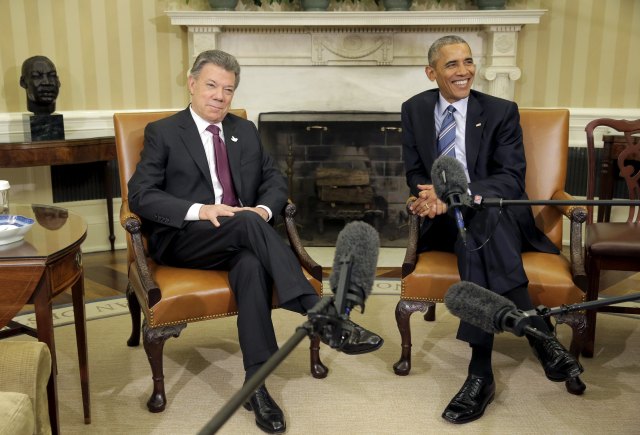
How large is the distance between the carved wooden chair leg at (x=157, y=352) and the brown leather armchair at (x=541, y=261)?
935 millimetres

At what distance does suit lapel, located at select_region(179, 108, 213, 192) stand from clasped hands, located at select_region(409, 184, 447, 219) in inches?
34.3

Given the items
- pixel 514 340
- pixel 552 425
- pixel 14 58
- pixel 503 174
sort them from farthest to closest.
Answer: pixel 14 58, pixel 514 340, pixel 503 174, pixel 552 425

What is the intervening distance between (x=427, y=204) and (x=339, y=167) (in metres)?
2.24

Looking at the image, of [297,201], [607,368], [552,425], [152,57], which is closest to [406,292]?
[552,425]

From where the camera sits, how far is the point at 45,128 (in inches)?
176

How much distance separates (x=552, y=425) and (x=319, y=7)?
130 inches

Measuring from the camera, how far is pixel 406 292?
2977mm

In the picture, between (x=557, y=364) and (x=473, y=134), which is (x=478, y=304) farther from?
(x=473, y=134)

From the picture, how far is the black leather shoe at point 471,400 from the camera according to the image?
267 centimetres

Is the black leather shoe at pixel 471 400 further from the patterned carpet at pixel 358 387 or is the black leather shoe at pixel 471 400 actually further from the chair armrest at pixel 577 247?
the chair armrest at pixel 577 247

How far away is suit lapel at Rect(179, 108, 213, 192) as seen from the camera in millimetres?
3059

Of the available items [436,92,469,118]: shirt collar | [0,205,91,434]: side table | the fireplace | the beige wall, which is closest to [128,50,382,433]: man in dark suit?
[0,205,91,434]: side table

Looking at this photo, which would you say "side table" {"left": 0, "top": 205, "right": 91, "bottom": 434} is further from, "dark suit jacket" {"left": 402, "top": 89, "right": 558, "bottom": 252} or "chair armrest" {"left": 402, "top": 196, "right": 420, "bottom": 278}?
"dark suit jacket" {"left": 402, "top": 89, "right": 558, "bottom": 252}

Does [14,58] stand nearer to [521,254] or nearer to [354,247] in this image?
[521,254]
